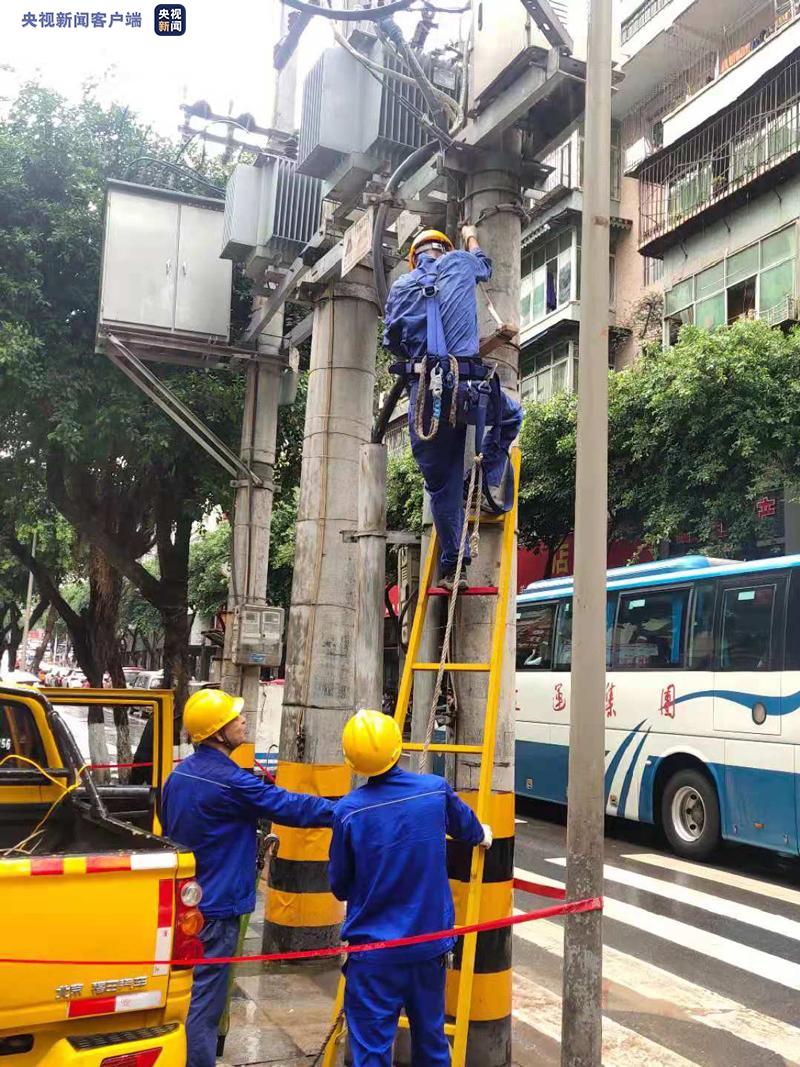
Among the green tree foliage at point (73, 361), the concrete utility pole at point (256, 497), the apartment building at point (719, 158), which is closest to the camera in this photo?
the concrete utility pole at point (256, 497)

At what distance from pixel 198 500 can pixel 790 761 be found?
786cm

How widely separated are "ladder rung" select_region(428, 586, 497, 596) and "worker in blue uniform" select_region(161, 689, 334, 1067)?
1.12 metres

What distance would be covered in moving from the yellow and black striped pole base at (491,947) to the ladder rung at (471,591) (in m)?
0.93

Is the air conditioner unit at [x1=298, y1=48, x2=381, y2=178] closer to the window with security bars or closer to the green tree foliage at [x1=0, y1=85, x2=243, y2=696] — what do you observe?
the green tree foliage at [x1=0, y1=85, x2=243, y2=696]

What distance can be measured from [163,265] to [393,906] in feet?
24.9

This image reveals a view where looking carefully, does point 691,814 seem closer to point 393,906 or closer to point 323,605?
point 323,605

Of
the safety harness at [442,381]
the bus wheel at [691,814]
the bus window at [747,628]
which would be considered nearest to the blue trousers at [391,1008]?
the safety harness at [442,381]

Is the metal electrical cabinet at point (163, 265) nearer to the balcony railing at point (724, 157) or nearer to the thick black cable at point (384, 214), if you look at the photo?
the thick black cable at point (384, 214)

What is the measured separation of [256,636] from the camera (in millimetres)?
9555

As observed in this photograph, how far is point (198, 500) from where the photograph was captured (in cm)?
1315

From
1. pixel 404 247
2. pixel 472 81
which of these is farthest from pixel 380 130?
pixel 472 81

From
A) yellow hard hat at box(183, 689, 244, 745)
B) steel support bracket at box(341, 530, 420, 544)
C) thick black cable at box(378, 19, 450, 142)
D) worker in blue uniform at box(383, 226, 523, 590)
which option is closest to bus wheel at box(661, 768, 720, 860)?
steel support bracket at box(341, 530, 420, 544)

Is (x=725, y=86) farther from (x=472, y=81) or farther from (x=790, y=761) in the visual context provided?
(x=472, y=81)

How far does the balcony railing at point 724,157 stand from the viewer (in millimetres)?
19094
